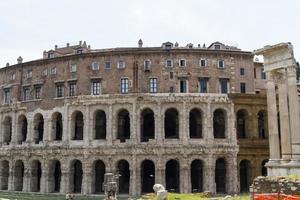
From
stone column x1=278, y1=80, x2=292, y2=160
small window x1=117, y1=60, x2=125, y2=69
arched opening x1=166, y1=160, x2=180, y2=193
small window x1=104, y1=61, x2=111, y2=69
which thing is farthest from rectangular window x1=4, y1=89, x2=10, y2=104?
stone column x1=278, y1=80, x2=292, y2=160

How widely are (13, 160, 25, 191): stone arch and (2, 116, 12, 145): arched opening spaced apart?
10.4 ft

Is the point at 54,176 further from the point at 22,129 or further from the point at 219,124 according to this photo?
the point at 219,124

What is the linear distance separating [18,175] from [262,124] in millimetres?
26418

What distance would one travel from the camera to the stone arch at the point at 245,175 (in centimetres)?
4191

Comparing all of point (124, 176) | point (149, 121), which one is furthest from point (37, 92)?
point (124, 176)

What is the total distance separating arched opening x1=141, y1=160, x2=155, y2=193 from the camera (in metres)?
42.2

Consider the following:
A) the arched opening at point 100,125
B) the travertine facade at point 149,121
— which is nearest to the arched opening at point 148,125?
the travertine facade at point 149,121

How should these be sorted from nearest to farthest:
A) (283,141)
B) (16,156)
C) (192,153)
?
(283,141)
(192,153)
(16,156)

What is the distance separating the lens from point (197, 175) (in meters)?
42.8

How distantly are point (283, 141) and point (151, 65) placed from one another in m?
19.1

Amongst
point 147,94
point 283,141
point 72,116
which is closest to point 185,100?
point 147,94

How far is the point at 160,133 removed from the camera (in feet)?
131

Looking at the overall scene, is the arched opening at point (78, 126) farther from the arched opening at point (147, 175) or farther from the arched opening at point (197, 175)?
the arched opening at point (197, 175)

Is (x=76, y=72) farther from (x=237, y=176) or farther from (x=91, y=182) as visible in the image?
(x=237, y=176)
